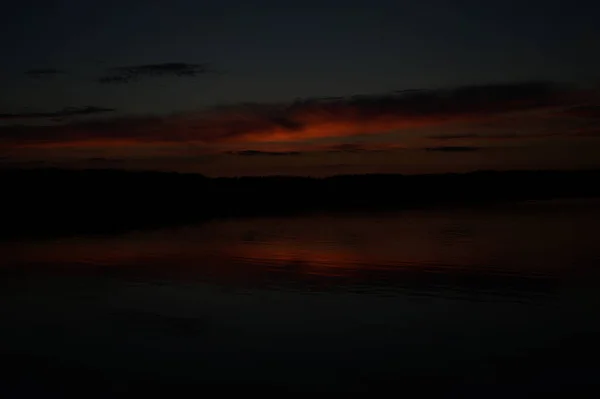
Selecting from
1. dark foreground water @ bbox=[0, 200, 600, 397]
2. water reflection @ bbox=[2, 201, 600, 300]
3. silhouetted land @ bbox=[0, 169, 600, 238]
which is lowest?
dark foreground water @ bbox=[0, 200, 600, 397]

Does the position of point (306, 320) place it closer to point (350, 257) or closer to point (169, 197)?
point (350, 257)

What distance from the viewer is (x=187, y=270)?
1384 centimetres

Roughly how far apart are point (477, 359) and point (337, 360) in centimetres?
136

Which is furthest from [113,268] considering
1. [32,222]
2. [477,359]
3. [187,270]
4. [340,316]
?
[32,222]

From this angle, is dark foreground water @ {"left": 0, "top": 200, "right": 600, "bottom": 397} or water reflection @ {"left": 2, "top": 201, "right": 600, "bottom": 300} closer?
dark foreground water @ {"left": 0, "top": 200, "right": 600, "bottom": 397}

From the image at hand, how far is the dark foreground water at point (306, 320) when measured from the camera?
7039mm

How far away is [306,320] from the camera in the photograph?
9352 millimetres

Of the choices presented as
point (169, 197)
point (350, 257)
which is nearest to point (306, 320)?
point (350, 257)

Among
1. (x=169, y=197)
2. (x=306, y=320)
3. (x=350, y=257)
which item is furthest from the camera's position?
(x=169, y=197)

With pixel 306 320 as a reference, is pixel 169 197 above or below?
above

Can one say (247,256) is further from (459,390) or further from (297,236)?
(459,390)

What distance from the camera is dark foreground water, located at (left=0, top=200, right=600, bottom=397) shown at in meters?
7.04

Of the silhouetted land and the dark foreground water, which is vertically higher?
the silhouetted land

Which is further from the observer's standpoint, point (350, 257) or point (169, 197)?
point (169, 197)
